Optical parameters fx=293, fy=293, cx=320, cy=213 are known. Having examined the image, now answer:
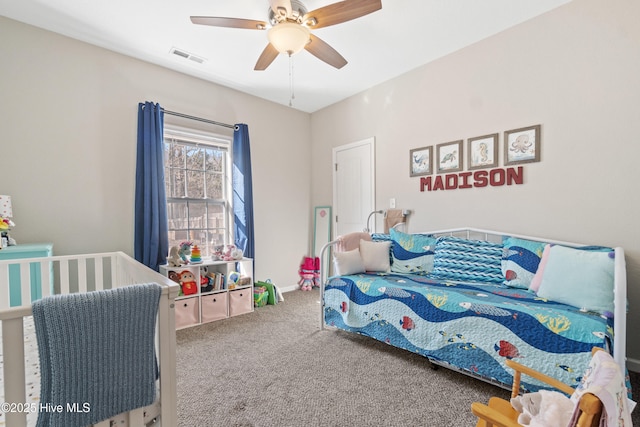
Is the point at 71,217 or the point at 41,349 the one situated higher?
the point at 71,217

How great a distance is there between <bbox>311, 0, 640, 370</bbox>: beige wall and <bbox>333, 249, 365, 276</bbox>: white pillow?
34.3 inches

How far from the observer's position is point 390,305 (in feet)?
7.17

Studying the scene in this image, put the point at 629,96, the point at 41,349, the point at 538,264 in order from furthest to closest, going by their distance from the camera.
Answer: the point at 538,264
the point at 629,96
the point at 41,349

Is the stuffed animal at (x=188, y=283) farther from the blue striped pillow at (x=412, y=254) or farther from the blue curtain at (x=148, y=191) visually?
the blue striped pillow at (x=412, y=254)

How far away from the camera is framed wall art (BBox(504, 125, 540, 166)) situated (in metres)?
2.37

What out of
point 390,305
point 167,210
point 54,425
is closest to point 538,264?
point 390,305

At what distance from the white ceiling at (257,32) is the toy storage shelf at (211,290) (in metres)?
2.07

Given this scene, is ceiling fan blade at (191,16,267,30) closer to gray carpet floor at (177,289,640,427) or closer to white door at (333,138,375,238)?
white door at (333,138,375,238)

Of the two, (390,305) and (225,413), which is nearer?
(225,413)

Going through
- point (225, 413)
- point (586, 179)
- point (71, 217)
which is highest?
point (586, 179)

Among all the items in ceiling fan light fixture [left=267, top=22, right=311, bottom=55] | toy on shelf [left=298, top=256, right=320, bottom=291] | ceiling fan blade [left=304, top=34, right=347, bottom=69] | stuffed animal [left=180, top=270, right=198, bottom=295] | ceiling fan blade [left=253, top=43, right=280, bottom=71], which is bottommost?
toy on shelf [left=298, top=256, right=320, bottom=291]

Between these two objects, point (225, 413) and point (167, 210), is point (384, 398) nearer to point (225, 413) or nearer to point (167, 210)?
point (225, 413)

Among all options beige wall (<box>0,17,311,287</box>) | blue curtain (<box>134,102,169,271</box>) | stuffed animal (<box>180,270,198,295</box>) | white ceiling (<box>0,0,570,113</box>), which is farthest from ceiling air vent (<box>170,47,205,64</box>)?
stuffed animal (<box>180,270,198,295</box>)

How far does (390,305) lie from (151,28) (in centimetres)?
295
